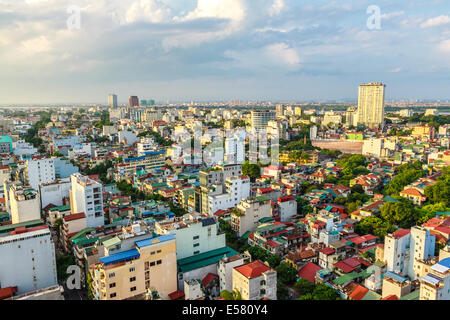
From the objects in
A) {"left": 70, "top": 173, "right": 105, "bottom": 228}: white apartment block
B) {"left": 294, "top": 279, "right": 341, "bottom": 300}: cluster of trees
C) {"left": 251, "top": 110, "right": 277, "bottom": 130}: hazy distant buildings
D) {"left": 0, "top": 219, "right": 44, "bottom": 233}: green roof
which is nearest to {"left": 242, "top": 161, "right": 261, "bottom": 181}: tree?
{"left": 70, "top": 173, "right": 105, "bottom": 228}: white apartment block

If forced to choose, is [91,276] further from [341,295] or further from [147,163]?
[147,163]

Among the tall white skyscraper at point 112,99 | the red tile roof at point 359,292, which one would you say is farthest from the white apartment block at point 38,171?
the tall white skyscraper at point 112,99

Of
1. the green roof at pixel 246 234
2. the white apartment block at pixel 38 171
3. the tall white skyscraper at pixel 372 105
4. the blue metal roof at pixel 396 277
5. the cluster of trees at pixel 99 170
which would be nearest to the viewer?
the blue metal roof at pixel 396 277

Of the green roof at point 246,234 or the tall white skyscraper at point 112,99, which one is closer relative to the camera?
the green roof at point 246,234

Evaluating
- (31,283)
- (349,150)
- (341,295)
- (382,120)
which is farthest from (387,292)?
(382,120)

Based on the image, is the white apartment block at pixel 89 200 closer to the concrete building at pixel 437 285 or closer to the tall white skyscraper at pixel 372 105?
the concrete building at pixel 437 285

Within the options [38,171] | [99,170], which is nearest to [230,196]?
[38,171]

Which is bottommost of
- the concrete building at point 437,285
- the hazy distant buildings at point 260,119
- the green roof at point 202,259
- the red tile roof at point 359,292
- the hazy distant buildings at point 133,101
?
the red tile roof at point 359,292
